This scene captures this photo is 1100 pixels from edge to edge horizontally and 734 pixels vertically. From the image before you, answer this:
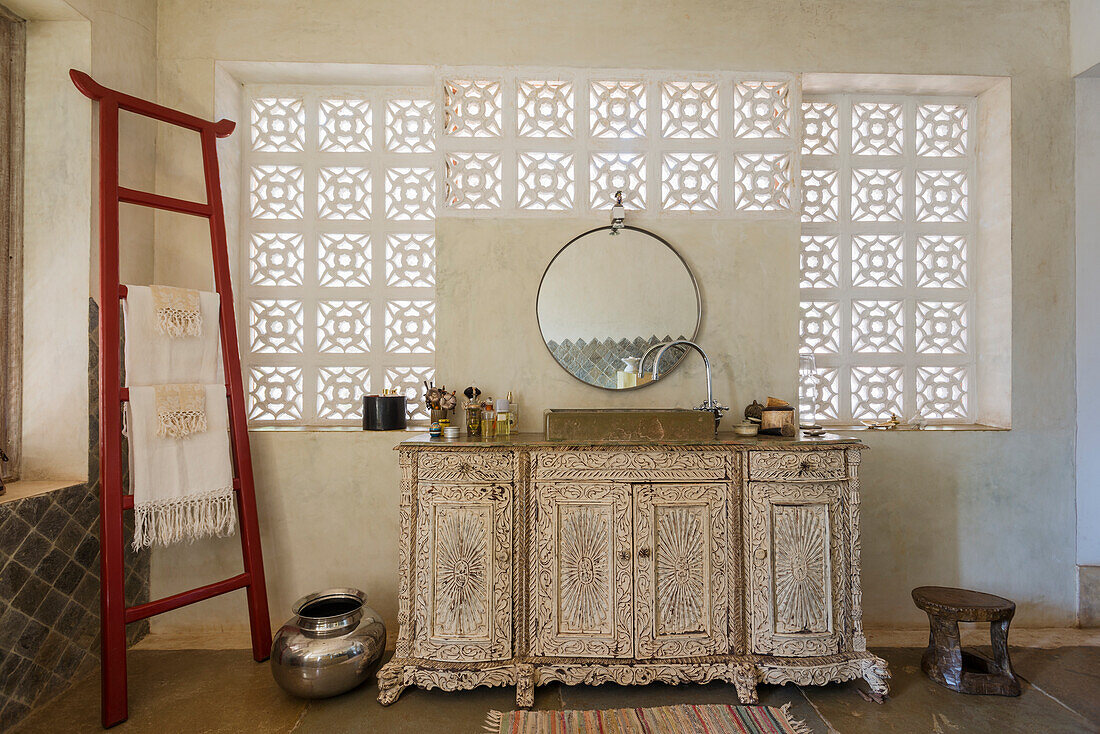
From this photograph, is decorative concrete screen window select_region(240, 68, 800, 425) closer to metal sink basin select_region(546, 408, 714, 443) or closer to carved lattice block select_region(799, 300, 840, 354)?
carved lattice block select_region(799, 300, 840, 354)

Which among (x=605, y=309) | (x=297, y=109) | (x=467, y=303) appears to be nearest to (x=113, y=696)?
(x=467, y=303)

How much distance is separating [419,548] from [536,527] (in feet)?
1.86

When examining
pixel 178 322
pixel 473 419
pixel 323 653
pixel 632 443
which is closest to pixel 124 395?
pixel 178 322

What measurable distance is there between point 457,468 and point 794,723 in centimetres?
188

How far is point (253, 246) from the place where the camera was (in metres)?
3.43

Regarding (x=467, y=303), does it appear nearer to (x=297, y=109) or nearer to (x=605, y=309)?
(x=605, y=309)

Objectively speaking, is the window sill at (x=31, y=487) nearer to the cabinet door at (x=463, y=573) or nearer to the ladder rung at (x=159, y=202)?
the ladder rung at (x=159, y=202)

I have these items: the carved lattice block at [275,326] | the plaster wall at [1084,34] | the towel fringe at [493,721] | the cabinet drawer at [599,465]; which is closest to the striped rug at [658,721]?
the towel fringe at [493,721]

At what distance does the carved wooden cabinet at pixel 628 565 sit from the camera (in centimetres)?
250

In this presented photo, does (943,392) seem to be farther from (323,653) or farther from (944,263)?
(323,653)

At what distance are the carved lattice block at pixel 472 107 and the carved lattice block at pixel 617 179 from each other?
657 millimetres

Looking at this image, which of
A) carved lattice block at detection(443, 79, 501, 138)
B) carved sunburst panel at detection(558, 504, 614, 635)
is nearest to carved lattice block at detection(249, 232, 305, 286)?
carved lattice block at detection(443, 79, 501, 138)

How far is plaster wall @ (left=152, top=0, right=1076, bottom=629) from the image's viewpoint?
10.4ft

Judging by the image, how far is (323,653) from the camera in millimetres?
2457
